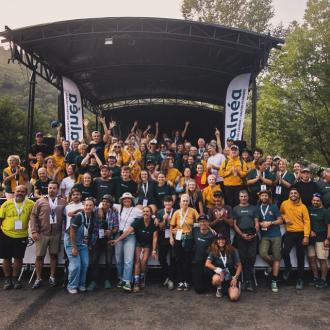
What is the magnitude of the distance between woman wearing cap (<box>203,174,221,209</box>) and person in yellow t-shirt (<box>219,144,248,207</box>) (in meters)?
0.51

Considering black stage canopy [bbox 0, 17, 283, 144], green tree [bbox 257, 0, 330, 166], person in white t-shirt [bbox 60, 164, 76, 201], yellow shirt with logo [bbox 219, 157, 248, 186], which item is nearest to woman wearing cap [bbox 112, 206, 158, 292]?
person in white t-shirt [bbox 60, 164, 76, 201]

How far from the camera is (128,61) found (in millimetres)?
13797

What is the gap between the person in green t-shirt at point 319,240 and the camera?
19.5 ft

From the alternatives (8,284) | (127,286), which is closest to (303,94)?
(127,286)

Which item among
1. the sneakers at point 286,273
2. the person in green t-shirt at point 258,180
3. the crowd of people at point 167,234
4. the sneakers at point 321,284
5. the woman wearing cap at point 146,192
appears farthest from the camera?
the person in green t-shirt at point 258,180

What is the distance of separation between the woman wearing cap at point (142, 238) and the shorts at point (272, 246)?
201 centimetres

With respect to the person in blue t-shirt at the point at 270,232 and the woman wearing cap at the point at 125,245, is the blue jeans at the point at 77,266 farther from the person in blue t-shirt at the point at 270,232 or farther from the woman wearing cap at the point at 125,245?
the person in blue t-shirt at the point at 270,232

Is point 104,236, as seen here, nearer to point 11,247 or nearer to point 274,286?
point 11,247

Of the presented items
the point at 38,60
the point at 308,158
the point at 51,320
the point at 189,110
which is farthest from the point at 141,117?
the point at 51,320

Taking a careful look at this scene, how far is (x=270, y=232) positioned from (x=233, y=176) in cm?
152

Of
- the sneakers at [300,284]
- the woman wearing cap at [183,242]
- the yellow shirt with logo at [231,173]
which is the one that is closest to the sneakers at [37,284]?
the woman wearing cap at [183,242]

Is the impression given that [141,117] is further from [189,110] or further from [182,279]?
[182,279]

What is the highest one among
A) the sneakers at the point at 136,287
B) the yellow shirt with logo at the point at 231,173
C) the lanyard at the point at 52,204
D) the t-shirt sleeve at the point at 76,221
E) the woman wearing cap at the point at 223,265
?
the yellow shirt with logo at the point at 231,173

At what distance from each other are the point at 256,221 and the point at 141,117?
1453 cm
